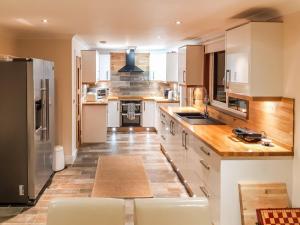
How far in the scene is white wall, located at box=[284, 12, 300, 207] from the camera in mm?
3445

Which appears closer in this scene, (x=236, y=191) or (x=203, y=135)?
(x=236, y=191)

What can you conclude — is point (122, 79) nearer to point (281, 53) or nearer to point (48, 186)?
point (48, 186)

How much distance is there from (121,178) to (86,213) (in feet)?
13.0

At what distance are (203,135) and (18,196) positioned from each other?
239cm

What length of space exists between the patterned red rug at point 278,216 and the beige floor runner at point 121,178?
6.96 ft

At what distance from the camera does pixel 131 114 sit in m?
10.6

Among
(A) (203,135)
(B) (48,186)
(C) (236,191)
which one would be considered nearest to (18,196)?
(B) (48,186)

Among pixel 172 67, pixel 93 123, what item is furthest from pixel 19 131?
pixel 172 67

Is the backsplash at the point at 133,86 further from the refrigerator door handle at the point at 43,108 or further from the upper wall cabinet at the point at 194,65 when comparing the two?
the refrigerator door handle at the point at 43,108

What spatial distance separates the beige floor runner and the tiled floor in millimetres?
110

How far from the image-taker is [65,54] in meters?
6.58

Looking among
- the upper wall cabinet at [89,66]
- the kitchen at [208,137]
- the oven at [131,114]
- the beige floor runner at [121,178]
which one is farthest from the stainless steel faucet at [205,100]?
the oven at [131,114]

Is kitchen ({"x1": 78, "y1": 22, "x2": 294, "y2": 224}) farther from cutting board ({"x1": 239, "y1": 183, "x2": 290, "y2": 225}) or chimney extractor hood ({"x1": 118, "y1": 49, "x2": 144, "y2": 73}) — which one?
chimney extractor hood ({"x1": 118, "y1": 49, "x2": 144, "y2": 73})

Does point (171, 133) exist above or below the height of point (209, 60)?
below
